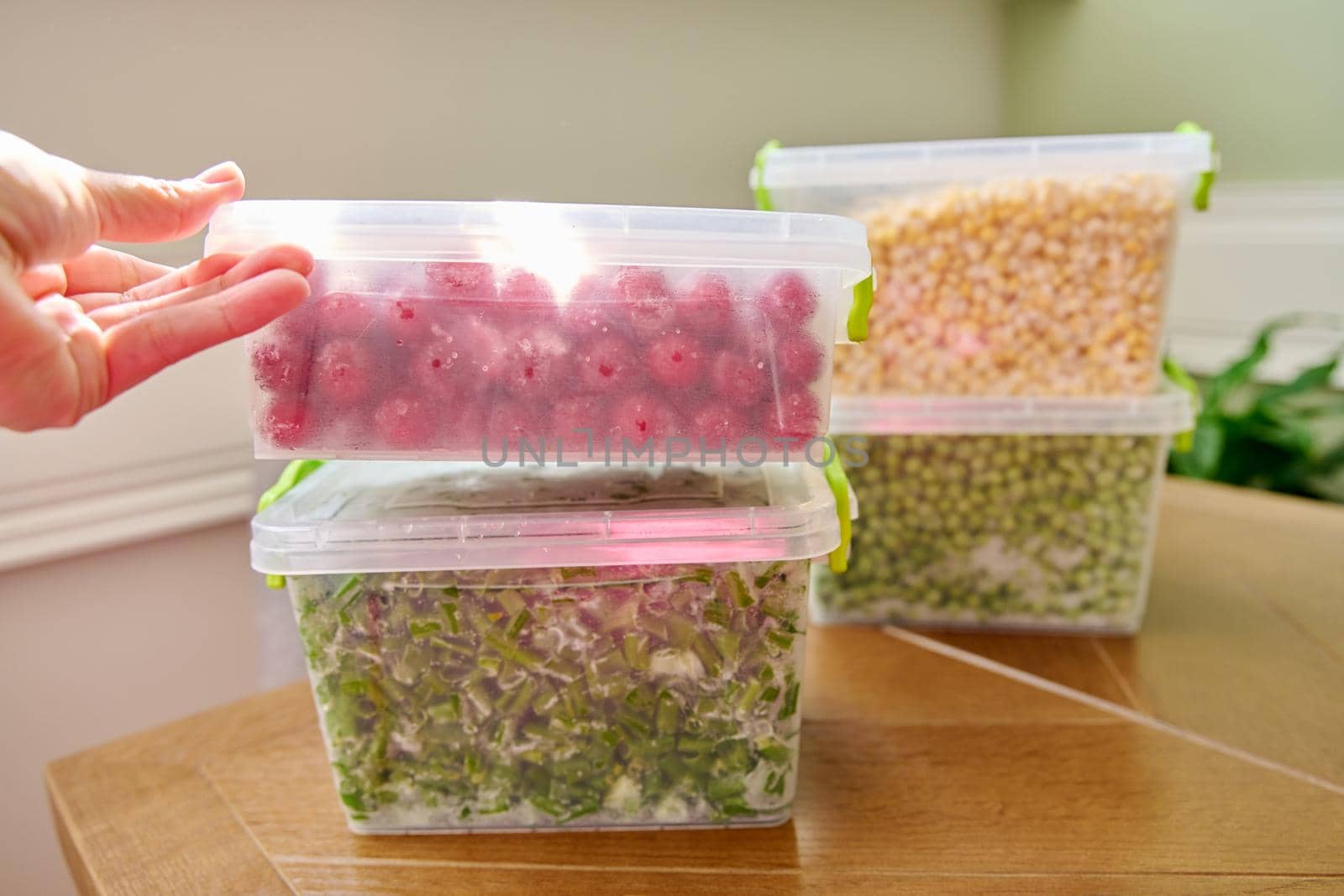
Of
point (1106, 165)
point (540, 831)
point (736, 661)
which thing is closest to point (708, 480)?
point (736, 661)

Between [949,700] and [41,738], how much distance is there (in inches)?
31.6

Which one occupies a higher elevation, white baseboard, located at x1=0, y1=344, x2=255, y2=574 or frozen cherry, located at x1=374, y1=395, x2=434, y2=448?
frozen cherry, located at x1=374, y1=395, x2=434, y2=448

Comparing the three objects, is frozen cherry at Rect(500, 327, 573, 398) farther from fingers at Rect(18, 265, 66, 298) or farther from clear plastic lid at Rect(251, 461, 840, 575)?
fingers at Rect(18, 265, 66, 298)

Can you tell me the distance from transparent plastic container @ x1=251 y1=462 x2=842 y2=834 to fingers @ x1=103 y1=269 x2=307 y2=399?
4.8 inches

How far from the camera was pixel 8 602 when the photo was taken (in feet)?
2.74

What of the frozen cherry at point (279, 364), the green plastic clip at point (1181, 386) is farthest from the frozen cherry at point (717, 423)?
the green plastic clip at point (1181, 386)

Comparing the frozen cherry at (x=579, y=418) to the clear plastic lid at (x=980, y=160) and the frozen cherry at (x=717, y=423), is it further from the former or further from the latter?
the clear plastic lid at (x=980, y=160)

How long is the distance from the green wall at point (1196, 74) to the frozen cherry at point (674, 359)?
41.5 inches

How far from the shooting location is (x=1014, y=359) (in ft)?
2.45

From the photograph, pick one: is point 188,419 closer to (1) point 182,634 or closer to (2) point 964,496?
(1) point 182,634

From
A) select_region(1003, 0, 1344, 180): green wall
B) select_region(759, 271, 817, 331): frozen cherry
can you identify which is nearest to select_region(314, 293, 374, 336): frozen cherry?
select_region(759, 271, 817, 331): frozen cherry

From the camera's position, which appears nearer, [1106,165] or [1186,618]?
[1106,165]

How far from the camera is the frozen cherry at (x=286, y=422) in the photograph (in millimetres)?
497

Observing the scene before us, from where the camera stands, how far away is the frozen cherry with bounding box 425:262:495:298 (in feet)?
1.61
